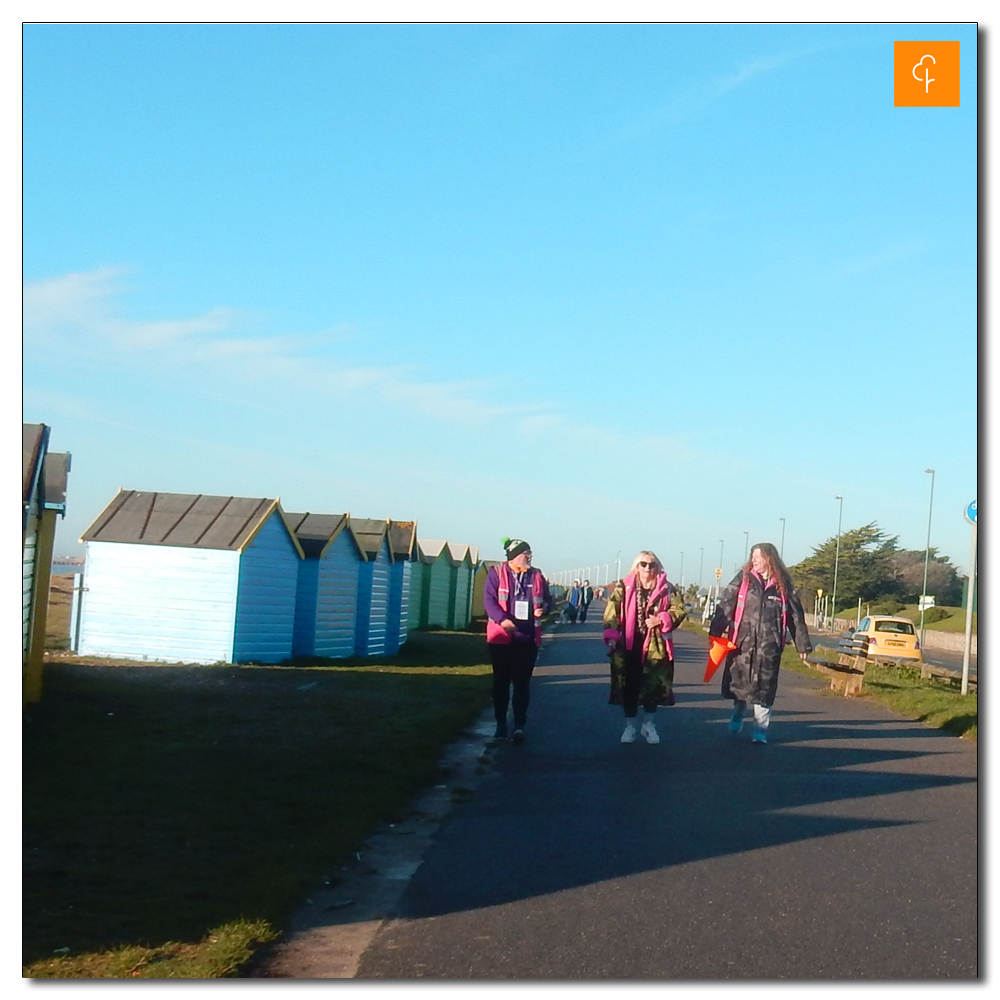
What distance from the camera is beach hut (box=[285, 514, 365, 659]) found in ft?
68.1

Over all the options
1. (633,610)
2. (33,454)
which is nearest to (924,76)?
(633,610)

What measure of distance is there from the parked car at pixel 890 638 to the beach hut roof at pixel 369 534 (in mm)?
11020

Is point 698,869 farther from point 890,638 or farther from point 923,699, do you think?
point 890,638

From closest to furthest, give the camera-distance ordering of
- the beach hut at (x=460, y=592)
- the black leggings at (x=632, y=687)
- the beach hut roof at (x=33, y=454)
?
the beach hut roof at (x=33, y=454)
the black leggings at (x=632, y=687)
the beach hut at (x=460, y=592)

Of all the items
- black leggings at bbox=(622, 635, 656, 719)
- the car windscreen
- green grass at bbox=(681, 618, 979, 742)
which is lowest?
the car windscreen

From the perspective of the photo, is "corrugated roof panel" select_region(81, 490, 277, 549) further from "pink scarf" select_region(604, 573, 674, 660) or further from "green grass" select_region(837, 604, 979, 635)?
"green grass" select_region(837, 604, 979, 635)

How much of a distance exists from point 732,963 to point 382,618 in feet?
65.1

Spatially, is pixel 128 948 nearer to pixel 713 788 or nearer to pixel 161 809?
pixel 161 809

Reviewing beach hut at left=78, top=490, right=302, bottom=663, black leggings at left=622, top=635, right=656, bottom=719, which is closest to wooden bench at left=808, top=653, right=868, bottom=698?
black leggings at left=622, top=635, right=656, bottom=719

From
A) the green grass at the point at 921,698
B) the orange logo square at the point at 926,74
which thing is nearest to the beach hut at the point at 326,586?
the green grass at the point at 921,698

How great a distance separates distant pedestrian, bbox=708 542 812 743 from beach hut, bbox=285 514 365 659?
A: 36.3 ft

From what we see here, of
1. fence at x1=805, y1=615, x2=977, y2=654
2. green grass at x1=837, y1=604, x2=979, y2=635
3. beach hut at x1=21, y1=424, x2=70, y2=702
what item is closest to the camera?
beach hut at x1=21, y1=424, x2=70, y2=702

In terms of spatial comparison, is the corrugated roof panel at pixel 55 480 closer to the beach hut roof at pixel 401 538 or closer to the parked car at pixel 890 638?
the beach hut roof at pixel 401 538

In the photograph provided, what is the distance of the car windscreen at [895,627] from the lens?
2950cm
